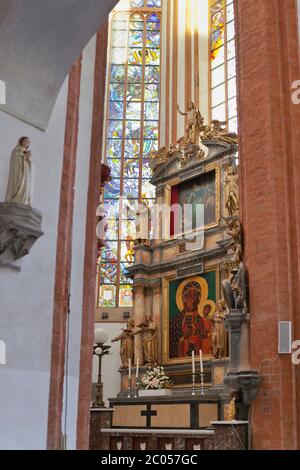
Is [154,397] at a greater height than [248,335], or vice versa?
[248,335]

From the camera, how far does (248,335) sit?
31.1 ft

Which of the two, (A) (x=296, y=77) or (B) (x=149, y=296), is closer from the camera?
(A) (x=296, y=77)

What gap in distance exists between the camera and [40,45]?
5.79 metres

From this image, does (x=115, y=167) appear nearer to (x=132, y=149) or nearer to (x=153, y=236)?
(x=132, y=149)

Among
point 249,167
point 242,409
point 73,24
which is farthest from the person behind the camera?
point 249,167

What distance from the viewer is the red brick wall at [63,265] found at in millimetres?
5697

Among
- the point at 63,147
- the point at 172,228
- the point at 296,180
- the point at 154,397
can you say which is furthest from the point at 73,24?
the point at 172,228

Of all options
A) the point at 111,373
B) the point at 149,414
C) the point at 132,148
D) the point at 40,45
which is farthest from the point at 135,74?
the point at 40,45

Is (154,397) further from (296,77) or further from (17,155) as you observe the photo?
(17,155)

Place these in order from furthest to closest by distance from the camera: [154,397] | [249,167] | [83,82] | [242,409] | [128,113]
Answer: [128,113] → [154,397] → [249,167] → [242,409] → [83,82]

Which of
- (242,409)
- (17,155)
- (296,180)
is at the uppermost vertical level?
(296,180)

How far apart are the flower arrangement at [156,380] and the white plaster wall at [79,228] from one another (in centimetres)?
932

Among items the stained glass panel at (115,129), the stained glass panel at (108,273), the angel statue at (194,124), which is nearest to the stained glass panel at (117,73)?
the stained glass panel at (115,129)

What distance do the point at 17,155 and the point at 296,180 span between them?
5130mm
